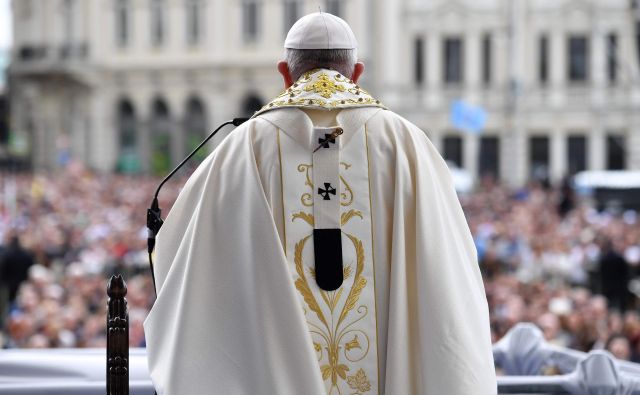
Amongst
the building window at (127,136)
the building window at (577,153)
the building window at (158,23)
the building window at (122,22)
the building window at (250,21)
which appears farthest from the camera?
the building window at (122,22)

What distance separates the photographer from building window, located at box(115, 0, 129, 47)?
184 ft

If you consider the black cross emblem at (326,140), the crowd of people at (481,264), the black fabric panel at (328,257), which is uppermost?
the black cross emblem at (326,140)

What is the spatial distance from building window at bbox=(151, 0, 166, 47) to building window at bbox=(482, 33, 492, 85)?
14.6m

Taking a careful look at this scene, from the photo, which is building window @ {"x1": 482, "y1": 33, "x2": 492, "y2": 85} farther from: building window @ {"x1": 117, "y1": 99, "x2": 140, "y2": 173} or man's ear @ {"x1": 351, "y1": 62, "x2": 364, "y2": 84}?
man's ear @ {"x1": 351, "y1": 62, "x2": 364, "y2": 84}

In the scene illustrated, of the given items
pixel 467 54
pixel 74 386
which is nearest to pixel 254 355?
pixel 74 386

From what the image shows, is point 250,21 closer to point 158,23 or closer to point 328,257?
point 158,23

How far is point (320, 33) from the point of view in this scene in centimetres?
393

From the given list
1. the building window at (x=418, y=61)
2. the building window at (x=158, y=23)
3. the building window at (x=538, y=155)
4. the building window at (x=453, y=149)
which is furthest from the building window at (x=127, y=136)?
the building window at (x=538, y=155)

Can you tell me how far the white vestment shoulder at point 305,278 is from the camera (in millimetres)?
3672

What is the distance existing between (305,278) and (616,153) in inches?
1698

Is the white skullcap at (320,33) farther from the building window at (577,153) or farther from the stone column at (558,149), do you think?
the stone column at (558,149)

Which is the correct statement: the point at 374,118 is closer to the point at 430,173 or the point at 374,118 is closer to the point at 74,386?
the point at 430,173

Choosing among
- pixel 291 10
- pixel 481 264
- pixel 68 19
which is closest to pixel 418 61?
pixel 291 10

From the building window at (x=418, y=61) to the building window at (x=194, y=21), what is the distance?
10.5m
